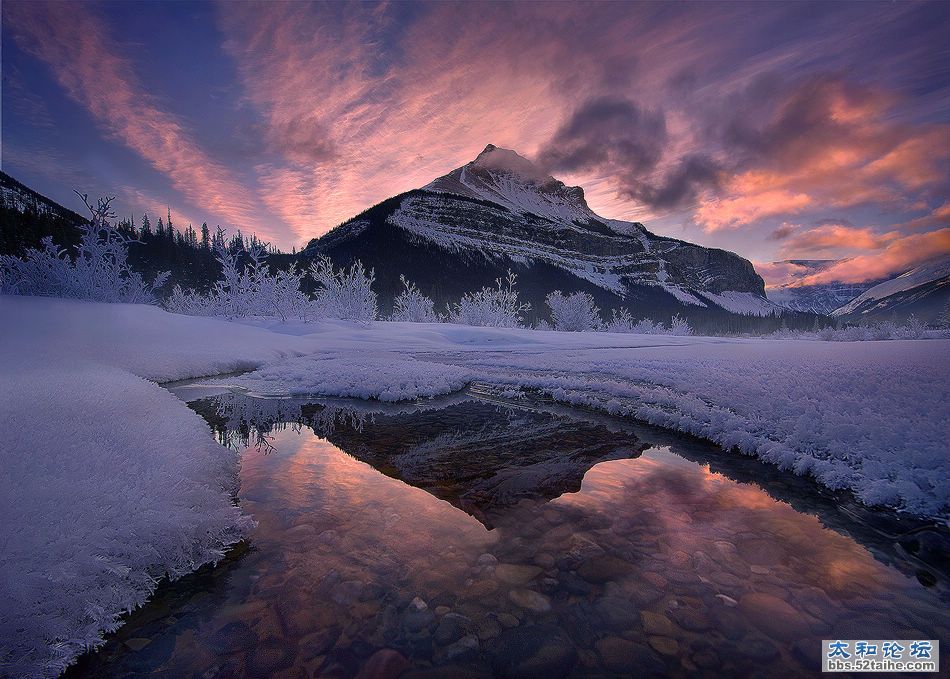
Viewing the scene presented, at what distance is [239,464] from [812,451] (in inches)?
355

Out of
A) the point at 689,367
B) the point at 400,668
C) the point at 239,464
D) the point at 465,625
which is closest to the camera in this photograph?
the point at 400,668

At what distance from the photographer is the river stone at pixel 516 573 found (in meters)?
3.61

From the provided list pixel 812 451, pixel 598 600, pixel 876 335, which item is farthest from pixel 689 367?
pixel 876 335

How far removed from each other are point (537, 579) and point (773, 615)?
1.87 meters

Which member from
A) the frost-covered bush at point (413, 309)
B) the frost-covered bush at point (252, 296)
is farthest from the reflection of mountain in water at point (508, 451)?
the frost-covered bush at point (413, 309)

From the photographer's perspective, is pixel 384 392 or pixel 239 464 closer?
pixel 239 464

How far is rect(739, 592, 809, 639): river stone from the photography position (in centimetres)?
301

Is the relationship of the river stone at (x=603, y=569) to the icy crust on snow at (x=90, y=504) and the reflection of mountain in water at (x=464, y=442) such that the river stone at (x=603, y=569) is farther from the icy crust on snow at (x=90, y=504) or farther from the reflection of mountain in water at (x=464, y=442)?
the icy crust on snow at (x=90, y=504)

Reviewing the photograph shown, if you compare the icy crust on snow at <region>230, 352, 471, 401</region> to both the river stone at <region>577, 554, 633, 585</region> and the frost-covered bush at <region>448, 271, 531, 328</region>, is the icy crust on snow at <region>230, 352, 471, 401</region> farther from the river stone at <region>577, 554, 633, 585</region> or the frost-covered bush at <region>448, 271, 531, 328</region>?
the frost-covered bush at <region>448, 271, 531, 328</region>

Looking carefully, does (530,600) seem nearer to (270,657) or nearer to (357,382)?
(270,657)

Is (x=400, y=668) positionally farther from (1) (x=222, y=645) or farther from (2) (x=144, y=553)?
(2) (x=144, y=553)

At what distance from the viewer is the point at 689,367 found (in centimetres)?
1484

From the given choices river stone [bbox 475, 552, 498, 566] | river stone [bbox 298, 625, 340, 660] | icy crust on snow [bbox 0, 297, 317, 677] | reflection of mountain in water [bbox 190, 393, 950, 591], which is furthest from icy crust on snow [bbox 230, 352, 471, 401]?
river stone [bbox 298, 625, 340, 660]

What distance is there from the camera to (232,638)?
290cm
